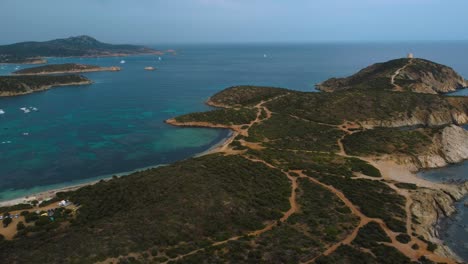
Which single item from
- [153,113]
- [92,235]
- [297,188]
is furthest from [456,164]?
[153,113]

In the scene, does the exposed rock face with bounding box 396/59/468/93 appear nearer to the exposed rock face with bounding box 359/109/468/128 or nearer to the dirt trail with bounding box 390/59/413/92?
the dirt trail with bounding box 390/59/413/92

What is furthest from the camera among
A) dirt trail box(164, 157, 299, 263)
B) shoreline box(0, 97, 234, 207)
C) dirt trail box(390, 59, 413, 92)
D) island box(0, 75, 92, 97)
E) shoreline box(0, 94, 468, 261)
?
island box(0, 75, 92, 97)

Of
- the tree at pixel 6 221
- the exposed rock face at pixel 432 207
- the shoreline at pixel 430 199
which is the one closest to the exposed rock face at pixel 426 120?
the shoreline at pixel 430 199

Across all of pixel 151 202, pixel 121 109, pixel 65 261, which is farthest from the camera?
pixel 121 109

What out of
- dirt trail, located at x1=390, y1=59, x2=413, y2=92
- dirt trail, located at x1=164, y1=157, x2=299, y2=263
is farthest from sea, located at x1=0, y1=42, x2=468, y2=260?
dirt trail, located at x1=390, y1=59, x2=413, y2=92

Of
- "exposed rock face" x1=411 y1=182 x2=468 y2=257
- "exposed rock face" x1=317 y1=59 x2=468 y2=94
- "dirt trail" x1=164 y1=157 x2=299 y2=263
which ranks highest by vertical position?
"exposed rock face" x1=317 y1=59 x2=468 y2=94

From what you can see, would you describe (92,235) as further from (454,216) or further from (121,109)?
(121,109)
